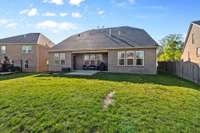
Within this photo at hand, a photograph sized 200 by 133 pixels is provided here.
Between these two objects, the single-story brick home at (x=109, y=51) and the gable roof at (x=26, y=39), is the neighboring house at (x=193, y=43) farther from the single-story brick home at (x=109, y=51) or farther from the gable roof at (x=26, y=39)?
the gable roof at (x=26, y=39)

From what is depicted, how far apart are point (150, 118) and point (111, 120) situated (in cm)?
127

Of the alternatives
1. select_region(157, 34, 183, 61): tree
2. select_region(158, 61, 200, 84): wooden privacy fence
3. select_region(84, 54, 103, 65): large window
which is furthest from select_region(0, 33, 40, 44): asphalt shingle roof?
select_region(157, 34, 183, 61): tree

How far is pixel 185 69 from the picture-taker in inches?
780

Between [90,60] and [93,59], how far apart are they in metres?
0.39

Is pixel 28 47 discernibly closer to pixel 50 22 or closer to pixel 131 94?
pixel 50 22

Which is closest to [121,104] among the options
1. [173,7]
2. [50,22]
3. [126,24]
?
[173,7]

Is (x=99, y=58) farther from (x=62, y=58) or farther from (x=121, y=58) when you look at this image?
(x=62, y=58)

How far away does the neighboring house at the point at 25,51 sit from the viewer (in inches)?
1328

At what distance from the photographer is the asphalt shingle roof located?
113 ft

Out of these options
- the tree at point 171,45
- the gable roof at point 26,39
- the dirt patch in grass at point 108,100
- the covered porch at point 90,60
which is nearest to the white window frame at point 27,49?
the gable roof at point 26,39

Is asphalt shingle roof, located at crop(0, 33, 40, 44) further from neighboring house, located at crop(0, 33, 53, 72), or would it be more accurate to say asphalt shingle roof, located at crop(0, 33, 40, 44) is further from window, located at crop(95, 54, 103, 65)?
window, located at crop(95, 54, 103, 65)

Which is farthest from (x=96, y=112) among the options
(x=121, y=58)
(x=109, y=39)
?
(x=109, y=39)

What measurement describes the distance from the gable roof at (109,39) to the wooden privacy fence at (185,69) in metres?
3.45

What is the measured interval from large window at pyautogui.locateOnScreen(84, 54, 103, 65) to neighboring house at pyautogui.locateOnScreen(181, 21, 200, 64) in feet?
34.5
